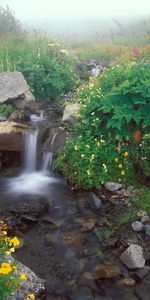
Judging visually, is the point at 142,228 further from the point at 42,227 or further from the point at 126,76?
the point at 126,76

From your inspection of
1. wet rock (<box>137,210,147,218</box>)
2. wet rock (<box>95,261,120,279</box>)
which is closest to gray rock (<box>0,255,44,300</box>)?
wet rock (<box>95,261,120,279</box>)

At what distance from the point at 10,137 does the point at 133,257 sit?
505 centimetres

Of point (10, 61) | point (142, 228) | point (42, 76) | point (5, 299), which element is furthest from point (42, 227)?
point (10, 61)

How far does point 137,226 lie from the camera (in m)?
7.86

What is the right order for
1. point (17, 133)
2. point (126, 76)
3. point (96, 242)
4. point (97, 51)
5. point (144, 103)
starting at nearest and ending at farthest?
point (96, 242) → point (144, 103) → point (126, 76) → point (17, 133) → point (97, 51)

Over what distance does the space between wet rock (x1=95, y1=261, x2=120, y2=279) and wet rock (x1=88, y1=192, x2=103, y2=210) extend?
5.80ft

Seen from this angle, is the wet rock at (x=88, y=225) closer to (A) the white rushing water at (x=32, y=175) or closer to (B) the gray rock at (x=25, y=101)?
(A) the white rushing water at (x=32, y=175)

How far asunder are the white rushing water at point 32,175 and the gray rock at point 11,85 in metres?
2.34

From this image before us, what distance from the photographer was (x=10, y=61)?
14812 mm

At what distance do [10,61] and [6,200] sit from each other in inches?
284

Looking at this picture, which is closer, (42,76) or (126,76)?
(126,76)

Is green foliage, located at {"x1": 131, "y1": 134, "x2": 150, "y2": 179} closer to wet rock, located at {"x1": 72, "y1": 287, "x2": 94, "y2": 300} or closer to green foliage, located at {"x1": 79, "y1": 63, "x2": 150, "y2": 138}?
green foliage, located at {"x1": 79, "y1": 63, "x2": 150, "y2": 138}

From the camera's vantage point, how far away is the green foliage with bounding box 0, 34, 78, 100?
14141 mm

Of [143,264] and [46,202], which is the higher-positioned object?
[46,202]
